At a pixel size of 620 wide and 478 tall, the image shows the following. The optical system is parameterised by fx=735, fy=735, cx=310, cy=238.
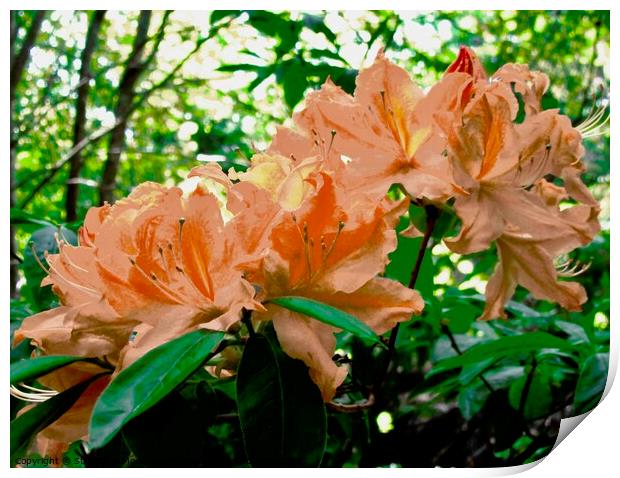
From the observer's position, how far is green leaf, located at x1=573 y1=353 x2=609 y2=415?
1.87 ft

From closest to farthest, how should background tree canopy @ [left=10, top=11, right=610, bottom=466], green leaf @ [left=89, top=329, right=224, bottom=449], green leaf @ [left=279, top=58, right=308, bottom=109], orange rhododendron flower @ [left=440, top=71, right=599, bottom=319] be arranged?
green leaf @ [left=89, top=329, right=224, bottom=449] → orange rhododendron flower @ [left=440, top=71, right=599, bottom=319] → background tree canopy @ [left=10, top=11, right=610, bottom=466] → green leaf @ [left=279, top=58, right=308, bottom=109]

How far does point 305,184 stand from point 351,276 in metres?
0.05

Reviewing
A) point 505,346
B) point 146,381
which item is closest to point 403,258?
point 505,346

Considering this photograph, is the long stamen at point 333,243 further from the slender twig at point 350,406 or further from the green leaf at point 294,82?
the green leaf at point 294,82

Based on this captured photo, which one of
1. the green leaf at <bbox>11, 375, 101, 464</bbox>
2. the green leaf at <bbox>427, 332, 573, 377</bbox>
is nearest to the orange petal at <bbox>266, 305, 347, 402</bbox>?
the green leaf at <bbox>11, 375, 101, 464</bbox>

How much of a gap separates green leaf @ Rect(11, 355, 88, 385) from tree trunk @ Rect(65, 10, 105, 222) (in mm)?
1087

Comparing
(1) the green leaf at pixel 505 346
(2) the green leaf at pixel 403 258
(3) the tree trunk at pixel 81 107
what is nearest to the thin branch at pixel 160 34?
(3) the tree trunk at pixel 81 107

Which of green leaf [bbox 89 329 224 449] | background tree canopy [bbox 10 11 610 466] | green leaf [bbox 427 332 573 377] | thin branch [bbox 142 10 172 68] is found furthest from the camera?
thin branch [bbox 142 10 172 68]

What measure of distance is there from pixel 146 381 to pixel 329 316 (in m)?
0.08

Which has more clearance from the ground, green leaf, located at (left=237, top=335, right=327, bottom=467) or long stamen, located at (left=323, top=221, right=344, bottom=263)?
long stamen, located at (left=323, top=221, right=344, bottom=263)

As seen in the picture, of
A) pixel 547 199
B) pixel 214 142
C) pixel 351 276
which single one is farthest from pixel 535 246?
pixel 214 142

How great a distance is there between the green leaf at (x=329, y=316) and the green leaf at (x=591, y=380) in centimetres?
32

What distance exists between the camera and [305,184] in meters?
0.35

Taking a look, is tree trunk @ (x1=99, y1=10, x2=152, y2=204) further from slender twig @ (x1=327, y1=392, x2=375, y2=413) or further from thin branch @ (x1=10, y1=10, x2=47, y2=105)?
slender twig @ (x1=327, y1=392, x2=375, y2=413)
